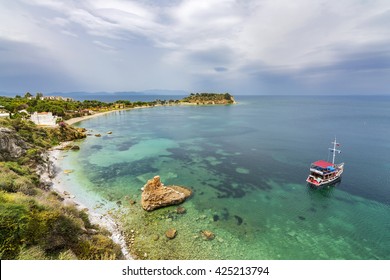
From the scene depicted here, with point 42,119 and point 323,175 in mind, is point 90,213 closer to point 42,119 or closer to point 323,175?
point 323,175

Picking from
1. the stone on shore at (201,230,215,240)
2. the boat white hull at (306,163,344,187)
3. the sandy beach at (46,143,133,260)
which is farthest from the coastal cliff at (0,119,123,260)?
the boat white hull at (306,163,344,187)

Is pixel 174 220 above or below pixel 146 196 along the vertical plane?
below

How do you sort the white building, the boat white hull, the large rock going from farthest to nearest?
the white building < the boat white hull < the large rock

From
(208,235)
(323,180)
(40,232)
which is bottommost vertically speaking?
(208,235)

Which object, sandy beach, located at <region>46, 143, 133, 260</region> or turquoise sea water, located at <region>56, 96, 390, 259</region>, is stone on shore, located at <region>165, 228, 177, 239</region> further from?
sandy beach, located at <region>46, 143, 133, 260</region>

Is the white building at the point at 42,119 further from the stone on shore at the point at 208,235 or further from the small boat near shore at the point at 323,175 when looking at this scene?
the small boat near shore at the point at 323,175

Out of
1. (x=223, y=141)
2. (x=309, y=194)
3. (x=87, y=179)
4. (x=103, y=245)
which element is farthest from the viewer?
(x=223, y=141)

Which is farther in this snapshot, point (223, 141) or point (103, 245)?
point (223, 141)

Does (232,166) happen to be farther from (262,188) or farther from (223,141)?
(223,141)

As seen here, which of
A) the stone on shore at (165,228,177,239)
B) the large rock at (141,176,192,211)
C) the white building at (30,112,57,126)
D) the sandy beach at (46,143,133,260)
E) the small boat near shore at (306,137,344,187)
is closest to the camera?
the sandy beach at (46,143,133,260)

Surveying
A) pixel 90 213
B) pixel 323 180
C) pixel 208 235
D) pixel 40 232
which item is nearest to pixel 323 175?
pixel 323 180

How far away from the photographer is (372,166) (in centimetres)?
3619

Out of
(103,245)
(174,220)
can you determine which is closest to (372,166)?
(174,220)

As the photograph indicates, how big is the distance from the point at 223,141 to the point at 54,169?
38753 millimetres
